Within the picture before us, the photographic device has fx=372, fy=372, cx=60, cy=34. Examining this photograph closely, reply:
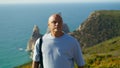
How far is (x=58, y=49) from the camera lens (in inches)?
264

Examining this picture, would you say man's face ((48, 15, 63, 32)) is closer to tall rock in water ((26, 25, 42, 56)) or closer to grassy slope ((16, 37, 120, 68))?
grassy slope ((16, 37, 120, 68))

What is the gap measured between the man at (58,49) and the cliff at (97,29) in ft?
483

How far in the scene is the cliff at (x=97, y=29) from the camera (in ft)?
518

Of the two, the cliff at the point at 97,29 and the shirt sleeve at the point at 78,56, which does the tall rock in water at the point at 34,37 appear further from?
the shirt sleeve at the point at 78,56

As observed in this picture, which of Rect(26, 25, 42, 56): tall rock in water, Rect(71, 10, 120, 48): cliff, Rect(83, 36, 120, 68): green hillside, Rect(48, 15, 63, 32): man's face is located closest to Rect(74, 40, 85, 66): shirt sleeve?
Rect(48, 15, 63, 32): man's face

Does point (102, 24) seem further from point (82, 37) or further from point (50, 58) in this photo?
point (50, 58)

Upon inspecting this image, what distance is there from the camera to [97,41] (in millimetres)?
157750

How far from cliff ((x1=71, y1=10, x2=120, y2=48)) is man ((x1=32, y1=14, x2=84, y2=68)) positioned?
147271 mm

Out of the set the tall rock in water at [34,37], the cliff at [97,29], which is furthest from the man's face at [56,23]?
the tall rock in water at [34,37]

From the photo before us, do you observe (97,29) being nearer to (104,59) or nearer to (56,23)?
(104,59)

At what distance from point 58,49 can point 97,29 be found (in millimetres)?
162442

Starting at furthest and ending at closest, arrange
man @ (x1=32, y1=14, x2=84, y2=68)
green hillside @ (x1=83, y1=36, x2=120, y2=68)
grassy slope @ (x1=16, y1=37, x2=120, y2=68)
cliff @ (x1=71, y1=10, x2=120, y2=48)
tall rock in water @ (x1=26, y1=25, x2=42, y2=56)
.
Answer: cliff @ (x1=71, y1=10, x2=120, y2=48), tall rock in water @ (x1=26, y1=25, x2=42, y2=56), grassy slope @ (x1=16, y1=37, x2=120, y2=68), green hillside @ (x1=83, y1=36, x2=120, y2=68), man @ (x1=32, y1=14, x2=84, y2=68)

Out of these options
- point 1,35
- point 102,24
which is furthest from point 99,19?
point 1,35

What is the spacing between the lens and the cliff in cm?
15775
